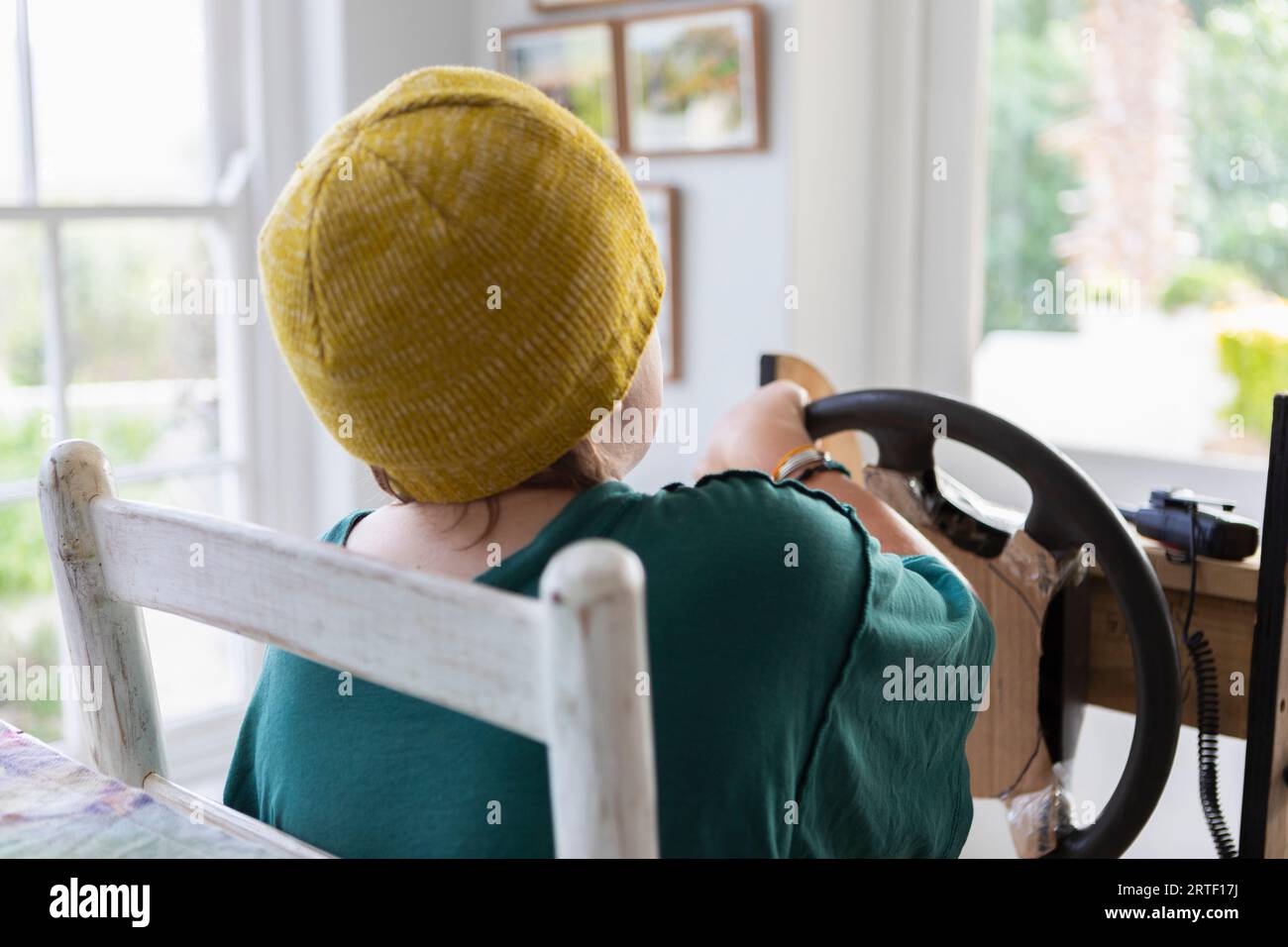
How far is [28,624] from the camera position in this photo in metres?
2.06

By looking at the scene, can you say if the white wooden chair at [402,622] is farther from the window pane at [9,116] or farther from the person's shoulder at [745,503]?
the window pane at [9,116]

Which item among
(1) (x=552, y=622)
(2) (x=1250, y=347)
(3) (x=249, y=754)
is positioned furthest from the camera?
(2) (x=1250, y=347)

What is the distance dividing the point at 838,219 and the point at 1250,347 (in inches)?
25.1

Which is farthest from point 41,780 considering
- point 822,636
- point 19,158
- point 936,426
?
point 19,158

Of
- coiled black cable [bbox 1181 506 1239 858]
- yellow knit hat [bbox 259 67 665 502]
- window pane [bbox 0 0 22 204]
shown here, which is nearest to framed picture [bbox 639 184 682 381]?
window pane [bbox 0 0 22 204]

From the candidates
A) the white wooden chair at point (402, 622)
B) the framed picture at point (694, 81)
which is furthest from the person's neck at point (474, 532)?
the framed picture at point (694, 81)

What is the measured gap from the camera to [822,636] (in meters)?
0.73

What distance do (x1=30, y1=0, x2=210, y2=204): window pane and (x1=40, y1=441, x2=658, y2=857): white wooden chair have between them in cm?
143

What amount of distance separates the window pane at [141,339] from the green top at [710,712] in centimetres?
142

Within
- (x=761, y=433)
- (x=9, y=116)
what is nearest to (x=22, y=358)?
(x=9, y=116)

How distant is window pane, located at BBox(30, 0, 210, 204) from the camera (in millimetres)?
1958

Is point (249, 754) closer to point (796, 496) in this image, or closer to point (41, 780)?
point (41, 780)

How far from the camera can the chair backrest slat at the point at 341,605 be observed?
1.74 ft

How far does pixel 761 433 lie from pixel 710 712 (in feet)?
1.68
